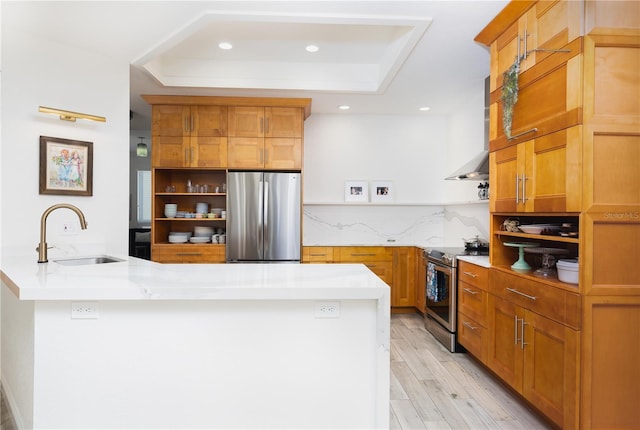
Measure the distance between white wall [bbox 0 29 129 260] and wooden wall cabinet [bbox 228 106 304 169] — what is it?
1240 millimetres

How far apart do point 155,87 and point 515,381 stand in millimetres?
4176

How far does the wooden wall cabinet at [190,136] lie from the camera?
13.8 ft

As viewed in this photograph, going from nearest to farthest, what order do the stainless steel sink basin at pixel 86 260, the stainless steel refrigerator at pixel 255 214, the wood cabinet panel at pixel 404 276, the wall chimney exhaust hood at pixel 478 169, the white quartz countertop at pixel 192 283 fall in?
1. the white quartz countertop at pixel 192 283
2. the stainless steel sink basin at pixel 86 260
3. the wall chimney exhaust hood at pixel 478 169
4. the stainless steel refrigerator at pixel 255 214
5. the wood cabinet panel at pixel 404 276

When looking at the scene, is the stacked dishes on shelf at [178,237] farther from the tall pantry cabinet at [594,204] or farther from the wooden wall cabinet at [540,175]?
the tall pantry cabinet at [594,204]

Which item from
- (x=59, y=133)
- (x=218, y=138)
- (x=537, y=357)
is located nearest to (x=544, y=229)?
(x=537, y=357)

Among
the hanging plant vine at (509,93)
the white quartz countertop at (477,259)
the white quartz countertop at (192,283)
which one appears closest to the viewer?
the white quartz countertop at (192,283)

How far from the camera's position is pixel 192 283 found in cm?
172

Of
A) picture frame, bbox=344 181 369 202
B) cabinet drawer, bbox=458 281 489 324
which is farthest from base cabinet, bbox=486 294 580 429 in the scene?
picture frame, bbox=344 181 369 202

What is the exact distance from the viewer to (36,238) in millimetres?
2775

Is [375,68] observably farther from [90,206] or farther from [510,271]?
[90,206]

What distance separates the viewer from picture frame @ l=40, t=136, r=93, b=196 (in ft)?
9.21

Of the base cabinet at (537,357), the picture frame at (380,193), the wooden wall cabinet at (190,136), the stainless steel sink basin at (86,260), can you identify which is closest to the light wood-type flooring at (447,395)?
the base cabinet at (537,357)

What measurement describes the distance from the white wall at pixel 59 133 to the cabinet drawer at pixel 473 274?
3061 mm

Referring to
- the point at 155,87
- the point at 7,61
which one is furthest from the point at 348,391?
the point at 155,87
